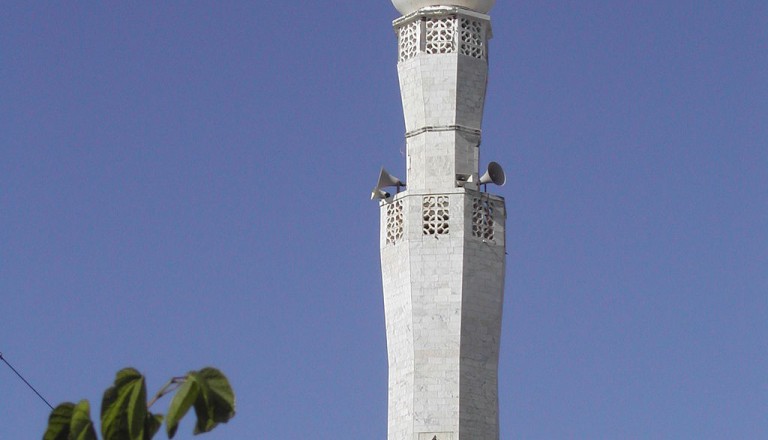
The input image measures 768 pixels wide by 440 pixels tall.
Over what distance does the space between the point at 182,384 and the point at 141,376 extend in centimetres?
34

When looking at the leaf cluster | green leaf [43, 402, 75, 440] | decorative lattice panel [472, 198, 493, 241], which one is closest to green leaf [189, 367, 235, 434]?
the leaf cluster

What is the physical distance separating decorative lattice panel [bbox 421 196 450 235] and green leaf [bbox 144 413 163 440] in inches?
719

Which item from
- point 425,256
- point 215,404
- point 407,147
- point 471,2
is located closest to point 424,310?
point 425,256

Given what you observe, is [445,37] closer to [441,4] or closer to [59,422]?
[441,4]

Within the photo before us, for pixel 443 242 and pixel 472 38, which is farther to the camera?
pixel 472 38

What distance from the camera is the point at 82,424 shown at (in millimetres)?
14242

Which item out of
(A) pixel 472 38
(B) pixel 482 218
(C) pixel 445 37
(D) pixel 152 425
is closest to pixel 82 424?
(D) pixel 152 425

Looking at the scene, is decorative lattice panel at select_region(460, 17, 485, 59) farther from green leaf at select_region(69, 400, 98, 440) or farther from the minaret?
green leaf at select_region(69, 400, 98, 440)

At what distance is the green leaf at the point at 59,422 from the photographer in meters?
14.4

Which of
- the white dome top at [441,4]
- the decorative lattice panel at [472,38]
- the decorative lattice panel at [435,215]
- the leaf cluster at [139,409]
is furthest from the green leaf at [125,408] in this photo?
the white dome top at [441,4]

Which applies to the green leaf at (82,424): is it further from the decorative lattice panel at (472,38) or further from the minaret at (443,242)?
the decorative lattice panel at (472,38)

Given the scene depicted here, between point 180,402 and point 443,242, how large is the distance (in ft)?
61.0

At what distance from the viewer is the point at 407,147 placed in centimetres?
3394

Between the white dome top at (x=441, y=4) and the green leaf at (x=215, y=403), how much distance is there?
20.3 meters
